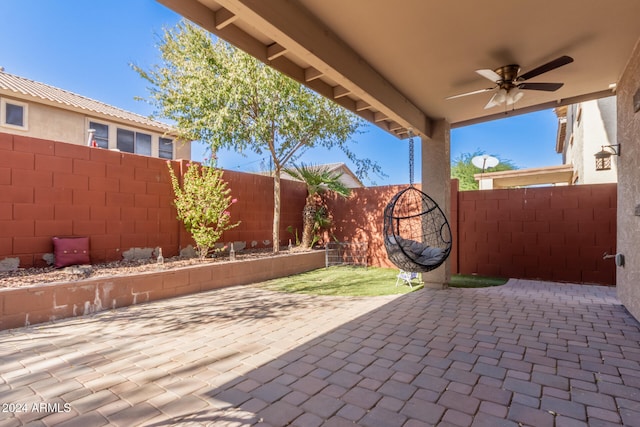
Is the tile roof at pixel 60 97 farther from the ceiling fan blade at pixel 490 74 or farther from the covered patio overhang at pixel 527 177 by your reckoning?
the covered patio overhang at pixel 527 177

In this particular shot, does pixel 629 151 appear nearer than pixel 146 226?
Yes

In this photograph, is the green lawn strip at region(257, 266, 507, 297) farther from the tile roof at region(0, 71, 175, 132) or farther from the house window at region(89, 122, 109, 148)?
the house window at region(89, 122, 109, 148)

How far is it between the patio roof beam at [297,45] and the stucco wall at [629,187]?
2.51 m

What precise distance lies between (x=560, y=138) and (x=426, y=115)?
1271cm

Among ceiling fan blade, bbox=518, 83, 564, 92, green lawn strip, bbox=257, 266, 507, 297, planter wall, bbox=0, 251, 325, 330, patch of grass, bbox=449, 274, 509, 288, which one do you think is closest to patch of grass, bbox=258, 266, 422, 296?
green lawn strip, bbox=257, 266, 507, 297

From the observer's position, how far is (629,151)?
3.76m

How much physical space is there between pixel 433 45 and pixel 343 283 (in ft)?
12.9

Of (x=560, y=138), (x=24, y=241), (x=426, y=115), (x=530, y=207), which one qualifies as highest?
(x=560, y=138)

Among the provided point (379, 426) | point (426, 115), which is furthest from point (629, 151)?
point (379, 426)

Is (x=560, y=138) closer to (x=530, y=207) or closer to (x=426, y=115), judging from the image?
(x=530, y=207)

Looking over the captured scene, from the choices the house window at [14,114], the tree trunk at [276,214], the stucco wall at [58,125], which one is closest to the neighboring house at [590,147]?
the tree trunk at [276,214]

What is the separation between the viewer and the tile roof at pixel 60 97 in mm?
8105

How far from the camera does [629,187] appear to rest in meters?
3.75

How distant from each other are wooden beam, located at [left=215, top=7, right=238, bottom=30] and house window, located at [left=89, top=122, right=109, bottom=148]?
29.3 feet
